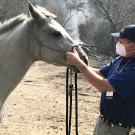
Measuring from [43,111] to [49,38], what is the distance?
177 inches

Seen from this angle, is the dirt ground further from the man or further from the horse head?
the man

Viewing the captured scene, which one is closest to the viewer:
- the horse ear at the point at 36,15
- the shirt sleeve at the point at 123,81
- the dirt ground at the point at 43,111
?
the shirt sleeve at the point at 123,81

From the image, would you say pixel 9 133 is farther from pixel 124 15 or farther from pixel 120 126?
pixel 124 15

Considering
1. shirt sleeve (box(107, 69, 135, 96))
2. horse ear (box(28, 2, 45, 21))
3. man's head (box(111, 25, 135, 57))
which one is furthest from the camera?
horse ear (box(28, 2, 45, 21))

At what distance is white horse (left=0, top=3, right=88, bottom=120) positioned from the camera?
4.60m

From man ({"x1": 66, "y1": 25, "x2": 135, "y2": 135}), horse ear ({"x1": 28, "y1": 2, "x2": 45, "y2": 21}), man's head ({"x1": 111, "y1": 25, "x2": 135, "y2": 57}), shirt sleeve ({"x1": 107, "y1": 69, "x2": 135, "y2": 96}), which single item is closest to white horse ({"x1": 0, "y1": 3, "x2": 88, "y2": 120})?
horse ear ({"x1": 28, "y1": 2, "x2": 45, "y2": 21})

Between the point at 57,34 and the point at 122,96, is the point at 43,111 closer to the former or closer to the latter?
the point at 57,34

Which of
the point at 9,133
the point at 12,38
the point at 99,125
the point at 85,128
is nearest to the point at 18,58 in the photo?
the point at 12,38

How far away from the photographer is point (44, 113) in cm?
875

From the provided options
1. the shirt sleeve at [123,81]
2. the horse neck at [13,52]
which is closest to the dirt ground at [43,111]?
the horse neck at [13,52]

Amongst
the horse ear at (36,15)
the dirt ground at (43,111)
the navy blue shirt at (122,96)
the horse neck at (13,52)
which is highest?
the horse ear at (36,15)

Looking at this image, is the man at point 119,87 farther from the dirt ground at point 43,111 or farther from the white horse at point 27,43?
the dirt ground at point 43,111

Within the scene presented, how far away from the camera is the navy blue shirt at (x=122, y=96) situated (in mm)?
3662

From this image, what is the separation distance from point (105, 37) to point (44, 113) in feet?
70.9
